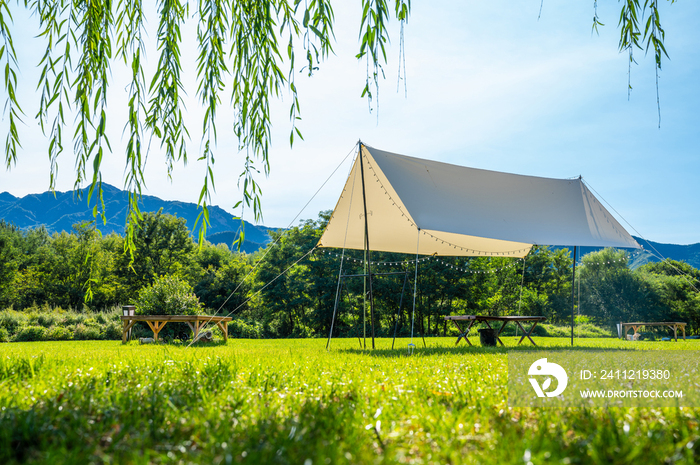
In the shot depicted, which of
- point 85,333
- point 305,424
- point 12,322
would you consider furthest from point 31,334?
point 305,424

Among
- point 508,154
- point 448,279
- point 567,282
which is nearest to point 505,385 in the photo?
point 508,154

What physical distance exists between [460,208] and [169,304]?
705 centimetres

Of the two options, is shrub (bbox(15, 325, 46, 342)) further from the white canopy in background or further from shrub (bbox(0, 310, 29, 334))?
the white canopy in background

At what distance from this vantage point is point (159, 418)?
179cm

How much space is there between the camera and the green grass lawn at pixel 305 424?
4.57 ft

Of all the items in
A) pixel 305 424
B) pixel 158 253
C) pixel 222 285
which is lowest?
pixel 305 424

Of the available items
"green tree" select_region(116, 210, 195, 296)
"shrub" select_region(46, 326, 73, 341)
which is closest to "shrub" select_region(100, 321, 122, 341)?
"shrub" select_region(46, 326, 73, 341)

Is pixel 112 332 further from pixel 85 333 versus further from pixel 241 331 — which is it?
pixel 241 331

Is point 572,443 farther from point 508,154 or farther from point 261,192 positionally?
point 508,154

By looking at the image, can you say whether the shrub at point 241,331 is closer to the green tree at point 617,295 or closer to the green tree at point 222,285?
the green tree at point 222,285

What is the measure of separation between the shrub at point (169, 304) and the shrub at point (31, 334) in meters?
3.50

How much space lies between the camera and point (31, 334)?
37.3 feet

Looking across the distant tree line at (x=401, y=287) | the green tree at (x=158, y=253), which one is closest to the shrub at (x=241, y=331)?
the distant tree line at (x=401, y=287)

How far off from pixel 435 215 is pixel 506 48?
134 inches
